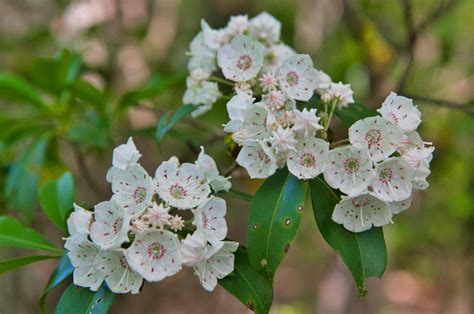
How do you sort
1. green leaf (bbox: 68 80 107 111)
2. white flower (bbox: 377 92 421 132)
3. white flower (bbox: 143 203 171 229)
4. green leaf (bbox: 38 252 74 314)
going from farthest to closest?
green leaf (bbox: 68 80 107 111), green leaf (bbox: 38 252 74 314), white flower (bbox: 377 92 421 132), white flower (bbox: 143 203 171 229)

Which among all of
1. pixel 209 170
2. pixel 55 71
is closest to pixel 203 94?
pixel 209 170

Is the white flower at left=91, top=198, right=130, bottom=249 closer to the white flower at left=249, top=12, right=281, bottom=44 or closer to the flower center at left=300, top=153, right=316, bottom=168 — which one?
the flower center at left=300, top=153, right=316, bottom=168

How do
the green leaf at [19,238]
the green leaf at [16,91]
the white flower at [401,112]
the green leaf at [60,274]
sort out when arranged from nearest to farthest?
the white flower at [401,112]
the green leaf at [60,274]
the green leaf at [19,238]
the green leaf at [16,91]

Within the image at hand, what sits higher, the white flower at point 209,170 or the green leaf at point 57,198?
the white flower at point 209,170

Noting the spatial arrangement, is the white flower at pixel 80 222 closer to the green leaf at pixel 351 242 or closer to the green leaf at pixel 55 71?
the green leaf at pixel 351 242

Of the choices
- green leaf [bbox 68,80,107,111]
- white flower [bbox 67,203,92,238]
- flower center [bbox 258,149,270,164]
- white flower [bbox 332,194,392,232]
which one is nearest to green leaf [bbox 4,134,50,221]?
green leaf [bbox 68,80,107,111]

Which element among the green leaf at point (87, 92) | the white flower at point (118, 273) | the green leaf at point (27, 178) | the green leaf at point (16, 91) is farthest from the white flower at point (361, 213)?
the green leaf at point (16, 91)
